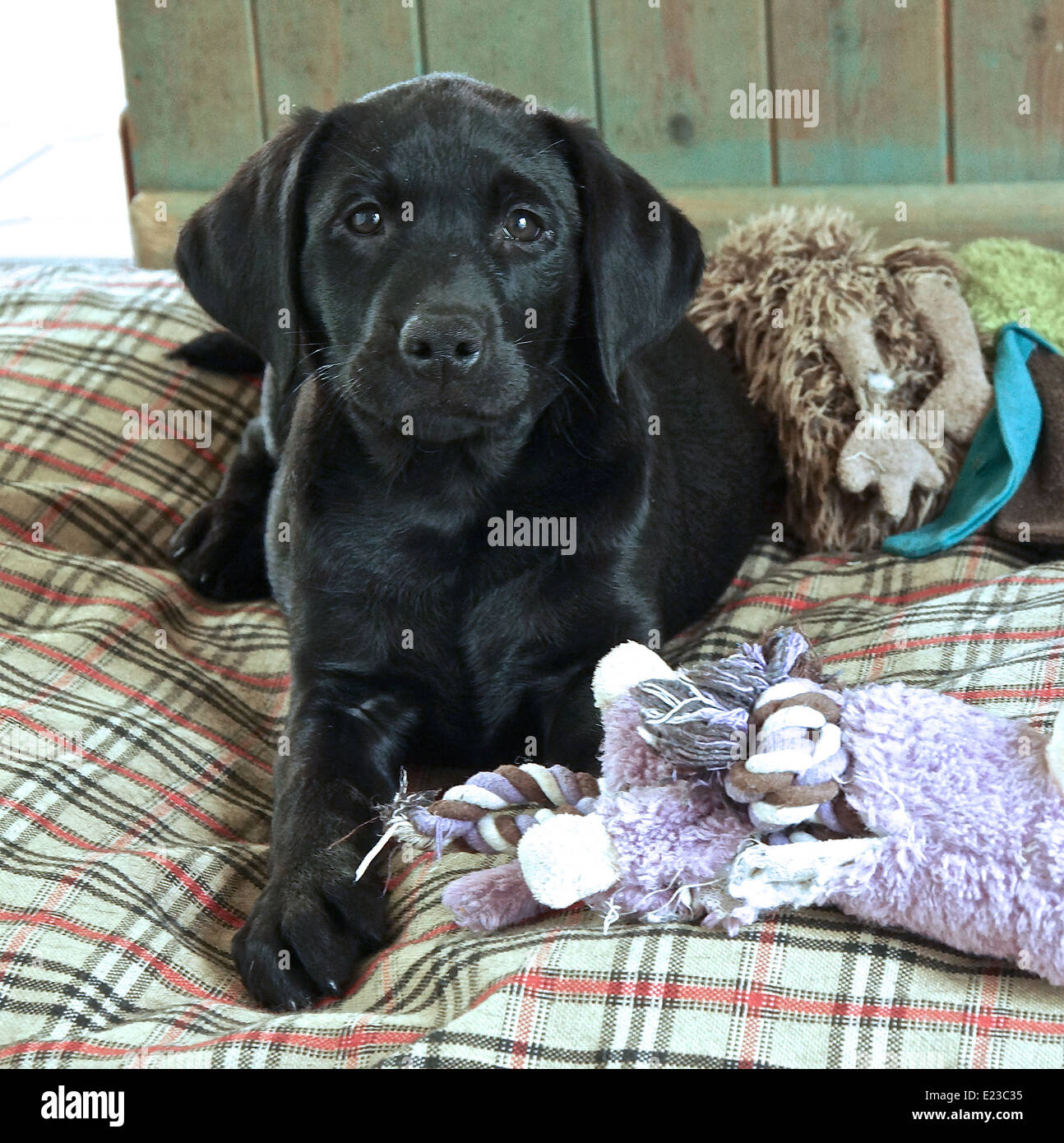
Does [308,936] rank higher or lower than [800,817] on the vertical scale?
lower

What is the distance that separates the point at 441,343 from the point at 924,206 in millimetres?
1824

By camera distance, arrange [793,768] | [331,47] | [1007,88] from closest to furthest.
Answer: [793,768], [1007,88], [331,47]

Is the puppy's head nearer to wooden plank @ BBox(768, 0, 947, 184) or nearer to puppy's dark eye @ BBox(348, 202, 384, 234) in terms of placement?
puppy's dark eye @ BBox(348, 202, 384, 234)

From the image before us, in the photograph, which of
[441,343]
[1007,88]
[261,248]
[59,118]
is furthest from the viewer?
[59,118]

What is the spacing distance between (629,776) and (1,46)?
22.3 feet

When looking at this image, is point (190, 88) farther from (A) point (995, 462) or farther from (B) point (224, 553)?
(A) point (995, 462)

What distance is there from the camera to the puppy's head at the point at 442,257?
1.65 meters

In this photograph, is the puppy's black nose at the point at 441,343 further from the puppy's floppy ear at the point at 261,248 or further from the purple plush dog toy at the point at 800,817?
the purple plush dog toy at the point at 800,817

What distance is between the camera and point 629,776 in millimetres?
1354

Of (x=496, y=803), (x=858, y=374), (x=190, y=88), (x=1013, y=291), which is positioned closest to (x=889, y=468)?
(x=858, y=374)

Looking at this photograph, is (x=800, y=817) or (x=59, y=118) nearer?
(x=800, y=817)

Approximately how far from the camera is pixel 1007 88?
299 cm

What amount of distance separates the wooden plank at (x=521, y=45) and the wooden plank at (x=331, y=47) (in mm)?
63

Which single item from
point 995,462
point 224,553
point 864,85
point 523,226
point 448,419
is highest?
point 864,85
